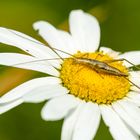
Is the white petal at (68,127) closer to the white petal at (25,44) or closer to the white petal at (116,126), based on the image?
the white petal at (116,126)

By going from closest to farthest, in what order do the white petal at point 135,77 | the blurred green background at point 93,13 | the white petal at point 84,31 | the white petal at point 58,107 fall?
the white petal at point 58,107
the white petal at point 135,77
the white petal at point 84,31
the blurred green background at point 93,13

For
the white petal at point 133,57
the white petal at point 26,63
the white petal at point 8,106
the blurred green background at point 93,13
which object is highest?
the blurred green background at point 93,13

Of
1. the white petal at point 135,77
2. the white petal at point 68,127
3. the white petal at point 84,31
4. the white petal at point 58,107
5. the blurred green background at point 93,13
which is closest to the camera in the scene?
the white petal at point 58,107

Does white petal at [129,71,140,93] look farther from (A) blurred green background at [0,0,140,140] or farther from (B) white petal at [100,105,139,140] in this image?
(A) blurred green background at [0,0,140,140]

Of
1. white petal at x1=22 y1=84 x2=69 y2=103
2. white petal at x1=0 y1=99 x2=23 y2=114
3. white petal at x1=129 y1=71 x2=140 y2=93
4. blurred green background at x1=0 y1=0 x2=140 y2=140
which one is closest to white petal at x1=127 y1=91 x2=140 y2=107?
white petal at x1=129 y1=71 x2=140 y2=93

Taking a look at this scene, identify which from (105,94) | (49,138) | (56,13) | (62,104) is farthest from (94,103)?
(56,13)

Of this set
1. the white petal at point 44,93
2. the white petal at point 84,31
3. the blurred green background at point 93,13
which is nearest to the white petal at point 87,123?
the white petal at point 44,93
